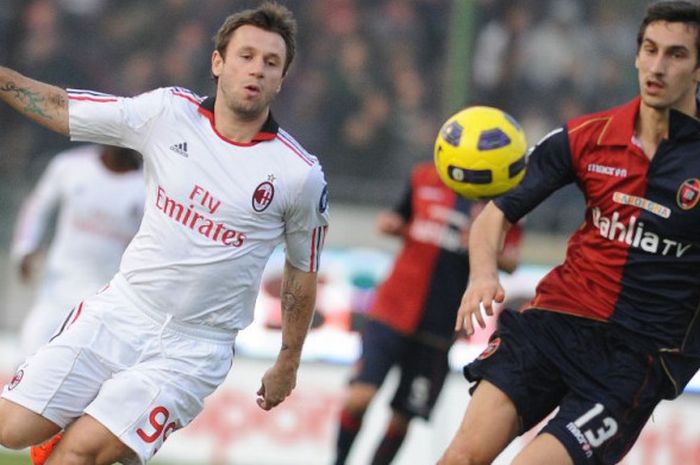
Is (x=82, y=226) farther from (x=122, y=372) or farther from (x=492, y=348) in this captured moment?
(x=492, y=348)

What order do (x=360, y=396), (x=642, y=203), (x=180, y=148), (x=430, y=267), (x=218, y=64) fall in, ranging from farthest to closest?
(x=430, y=267) < (x=360, y=396) < (x=218, y=64) < (x=180, y=148) < (x=642, y=203)

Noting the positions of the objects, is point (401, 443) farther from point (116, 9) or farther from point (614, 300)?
point (116, 9)

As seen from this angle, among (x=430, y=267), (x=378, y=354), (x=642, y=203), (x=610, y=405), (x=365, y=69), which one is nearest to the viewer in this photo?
(x=610, y=405)

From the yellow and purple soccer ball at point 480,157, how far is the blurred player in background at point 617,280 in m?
0.39

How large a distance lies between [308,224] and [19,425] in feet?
4.53

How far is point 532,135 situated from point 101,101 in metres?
6.62

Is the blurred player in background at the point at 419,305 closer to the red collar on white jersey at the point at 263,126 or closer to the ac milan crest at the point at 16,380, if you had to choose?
the red collar on white jersey at the point at 263,126

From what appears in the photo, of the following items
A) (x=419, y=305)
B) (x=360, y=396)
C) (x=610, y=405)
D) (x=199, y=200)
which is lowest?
(x=360, y=396)

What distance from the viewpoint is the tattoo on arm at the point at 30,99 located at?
5847mm

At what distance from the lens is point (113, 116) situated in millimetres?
6016

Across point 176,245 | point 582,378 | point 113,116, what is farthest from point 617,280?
point 113,116

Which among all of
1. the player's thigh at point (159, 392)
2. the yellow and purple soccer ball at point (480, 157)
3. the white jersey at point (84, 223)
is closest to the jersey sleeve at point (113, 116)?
the player's thigh at point (159, 392)

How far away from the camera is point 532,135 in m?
12.2

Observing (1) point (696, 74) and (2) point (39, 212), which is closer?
(1) point (696, 74)
